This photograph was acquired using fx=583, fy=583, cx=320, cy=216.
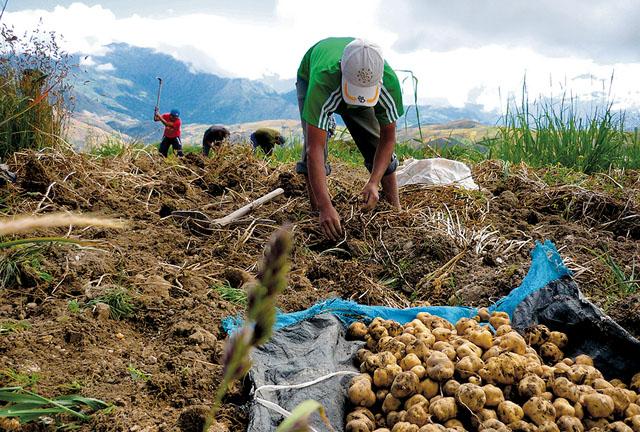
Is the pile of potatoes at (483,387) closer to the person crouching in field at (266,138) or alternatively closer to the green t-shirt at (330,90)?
the green t-shirt at (330,90)

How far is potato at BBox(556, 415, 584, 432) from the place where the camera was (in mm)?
1781

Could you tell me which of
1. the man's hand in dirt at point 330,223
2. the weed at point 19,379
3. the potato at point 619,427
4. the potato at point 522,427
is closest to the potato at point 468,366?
the potato at point 522,427

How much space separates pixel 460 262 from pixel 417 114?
9.39 ft

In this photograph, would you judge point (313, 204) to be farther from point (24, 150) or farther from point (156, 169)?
point (24, 150)

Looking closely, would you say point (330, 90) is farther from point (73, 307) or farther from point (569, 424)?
point (569, 424)

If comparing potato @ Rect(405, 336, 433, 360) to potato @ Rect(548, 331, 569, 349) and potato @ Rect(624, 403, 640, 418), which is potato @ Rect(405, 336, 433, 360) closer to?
potato @ Rect(548, 331, 569, 349)

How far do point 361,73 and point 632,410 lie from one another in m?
2.27

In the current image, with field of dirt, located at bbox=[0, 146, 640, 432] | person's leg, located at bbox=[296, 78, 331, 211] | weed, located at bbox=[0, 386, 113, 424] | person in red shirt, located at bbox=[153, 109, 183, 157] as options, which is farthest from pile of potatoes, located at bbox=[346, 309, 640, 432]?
person in red shirt, located at bbox=[153, 109, 183, 157]

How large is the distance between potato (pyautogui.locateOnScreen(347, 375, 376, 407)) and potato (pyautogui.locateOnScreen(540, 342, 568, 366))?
700 millimetres

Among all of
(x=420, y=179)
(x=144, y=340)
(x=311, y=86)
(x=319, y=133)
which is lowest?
(x=144, y=340)

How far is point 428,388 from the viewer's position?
6.43ft

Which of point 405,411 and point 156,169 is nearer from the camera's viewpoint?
point 405,411

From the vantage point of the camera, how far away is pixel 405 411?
6.15 feet

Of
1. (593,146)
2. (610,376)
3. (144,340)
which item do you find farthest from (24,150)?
(593,146)
